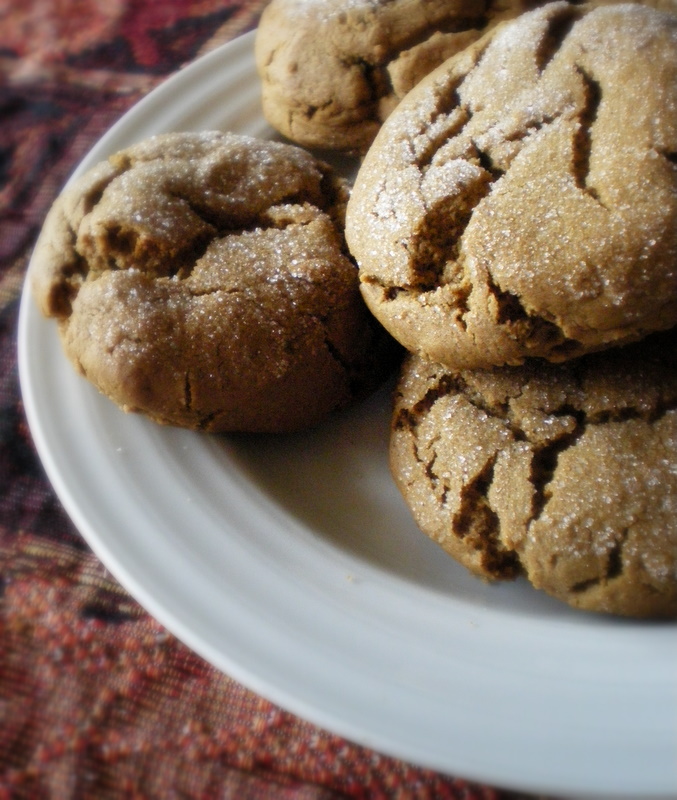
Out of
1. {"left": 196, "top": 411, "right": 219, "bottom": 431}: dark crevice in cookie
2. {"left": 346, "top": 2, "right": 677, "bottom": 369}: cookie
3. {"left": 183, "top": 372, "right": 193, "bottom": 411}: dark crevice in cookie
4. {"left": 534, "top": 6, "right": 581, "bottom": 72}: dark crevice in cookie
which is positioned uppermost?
{"left": 534, "top": 6, "right": 581, "bottom": 72}: dark crevice in cookie

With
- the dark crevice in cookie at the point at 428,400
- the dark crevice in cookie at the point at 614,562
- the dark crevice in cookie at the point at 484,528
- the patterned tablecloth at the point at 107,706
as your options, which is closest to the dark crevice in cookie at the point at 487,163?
the dark crevice in cookie at the point at 428,400

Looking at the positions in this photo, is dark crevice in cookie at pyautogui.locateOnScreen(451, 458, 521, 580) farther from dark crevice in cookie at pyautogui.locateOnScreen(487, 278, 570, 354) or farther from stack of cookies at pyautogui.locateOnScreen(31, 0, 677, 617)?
dark crevice in cookie at pyautogui.locateOnScreen(487, 278, 570, 354)

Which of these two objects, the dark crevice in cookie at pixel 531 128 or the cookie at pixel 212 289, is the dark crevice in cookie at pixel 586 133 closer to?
the dark crevice in cookie at pixel 531 128

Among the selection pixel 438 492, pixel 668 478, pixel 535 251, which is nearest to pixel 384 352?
pixel 438 492

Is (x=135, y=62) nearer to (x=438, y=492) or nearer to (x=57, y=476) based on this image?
(x=57, y=476)

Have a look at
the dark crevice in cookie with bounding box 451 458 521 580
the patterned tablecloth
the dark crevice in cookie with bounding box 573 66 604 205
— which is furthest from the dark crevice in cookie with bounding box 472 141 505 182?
the patterned tablecloth

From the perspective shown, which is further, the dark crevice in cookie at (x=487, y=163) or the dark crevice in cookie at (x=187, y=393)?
the dark crevice in cookie at (x=187, y=393)

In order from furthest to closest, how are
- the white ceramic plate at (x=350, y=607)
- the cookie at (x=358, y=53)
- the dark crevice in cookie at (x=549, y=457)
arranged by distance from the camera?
the cookie at (x=358, y=53)
the dark crevice in cookie at (x=549, y=457)
the white ceramic plate at (x=350, y=607)

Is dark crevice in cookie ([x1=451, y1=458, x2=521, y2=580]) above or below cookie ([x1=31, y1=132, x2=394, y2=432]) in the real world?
below
